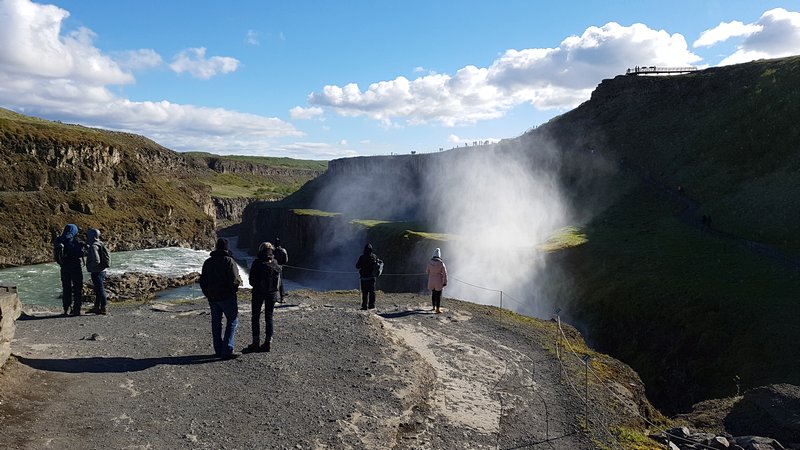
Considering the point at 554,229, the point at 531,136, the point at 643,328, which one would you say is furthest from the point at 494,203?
the point at 643,328

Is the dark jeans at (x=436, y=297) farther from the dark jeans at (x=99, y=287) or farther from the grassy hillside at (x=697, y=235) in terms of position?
the dark jeans at (x=99, y=287)

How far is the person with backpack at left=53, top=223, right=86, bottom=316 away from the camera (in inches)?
516

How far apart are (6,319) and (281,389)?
473 cm

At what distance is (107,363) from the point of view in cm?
988

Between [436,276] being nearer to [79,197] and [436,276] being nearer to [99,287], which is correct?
[99,287]

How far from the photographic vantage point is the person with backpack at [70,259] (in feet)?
43.0

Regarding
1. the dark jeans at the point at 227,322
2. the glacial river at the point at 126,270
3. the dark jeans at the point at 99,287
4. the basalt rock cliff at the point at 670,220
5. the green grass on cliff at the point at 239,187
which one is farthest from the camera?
the green grass on cliff at the point at 239,187

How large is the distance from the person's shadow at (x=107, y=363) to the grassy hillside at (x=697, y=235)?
50.1 ft

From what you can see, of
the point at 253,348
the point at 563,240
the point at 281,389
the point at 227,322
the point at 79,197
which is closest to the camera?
the point at 281,389

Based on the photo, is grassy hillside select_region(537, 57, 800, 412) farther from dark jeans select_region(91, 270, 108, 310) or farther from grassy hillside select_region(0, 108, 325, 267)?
grassy hillside select_region(0, 108, 325, 267)

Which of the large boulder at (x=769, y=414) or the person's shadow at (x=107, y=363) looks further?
the large boulder at (x=769, y=414)

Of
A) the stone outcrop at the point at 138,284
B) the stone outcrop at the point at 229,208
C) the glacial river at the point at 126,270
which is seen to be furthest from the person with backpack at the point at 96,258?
the stone outcrop at the point at 229,208

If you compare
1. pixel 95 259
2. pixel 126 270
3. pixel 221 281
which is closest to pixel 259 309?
pixel 221 281

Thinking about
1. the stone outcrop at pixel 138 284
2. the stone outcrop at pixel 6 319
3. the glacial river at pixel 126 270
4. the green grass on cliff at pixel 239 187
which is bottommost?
the glacial river at pixel 126 270
